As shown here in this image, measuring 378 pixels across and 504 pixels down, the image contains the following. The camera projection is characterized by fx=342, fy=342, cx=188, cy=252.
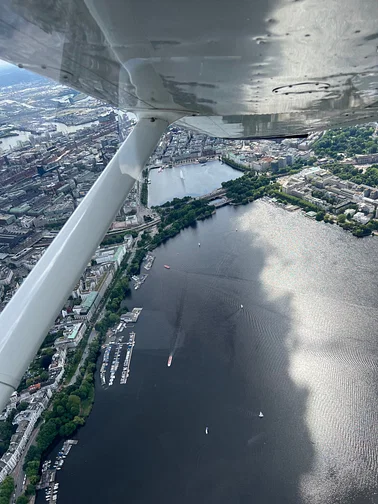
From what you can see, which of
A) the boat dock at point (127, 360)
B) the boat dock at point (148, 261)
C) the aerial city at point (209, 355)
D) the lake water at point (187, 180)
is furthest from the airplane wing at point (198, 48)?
the lake water at point (187, 180)

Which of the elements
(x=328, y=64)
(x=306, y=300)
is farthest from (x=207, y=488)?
(x=328, y=64)

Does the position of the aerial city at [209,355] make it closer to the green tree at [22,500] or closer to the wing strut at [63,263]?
the green tree at [22,500]

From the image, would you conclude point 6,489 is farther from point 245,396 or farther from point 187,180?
point 187,180

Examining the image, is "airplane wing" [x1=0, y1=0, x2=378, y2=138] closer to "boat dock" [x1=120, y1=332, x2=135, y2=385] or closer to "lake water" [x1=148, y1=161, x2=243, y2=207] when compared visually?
"boat dock" [x1=120, y1=332, x2=135, y2=385]

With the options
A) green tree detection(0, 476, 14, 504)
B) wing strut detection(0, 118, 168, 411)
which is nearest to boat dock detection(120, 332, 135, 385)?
green tree detection(0, 476, 14, 504)

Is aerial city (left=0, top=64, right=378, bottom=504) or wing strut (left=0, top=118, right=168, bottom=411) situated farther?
aerial city (left=0, top=64, right=378, bottom=504)

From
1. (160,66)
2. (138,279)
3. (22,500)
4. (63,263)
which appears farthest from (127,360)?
(160,66)
